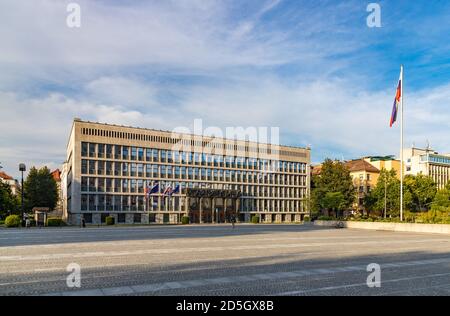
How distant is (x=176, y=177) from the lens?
88.9m

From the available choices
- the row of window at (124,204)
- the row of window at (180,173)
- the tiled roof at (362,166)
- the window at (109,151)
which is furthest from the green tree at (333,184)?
the window at (109,151)

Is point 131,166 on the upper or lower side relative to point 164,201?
upper

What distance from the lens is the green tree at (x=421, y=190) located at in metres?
95.3

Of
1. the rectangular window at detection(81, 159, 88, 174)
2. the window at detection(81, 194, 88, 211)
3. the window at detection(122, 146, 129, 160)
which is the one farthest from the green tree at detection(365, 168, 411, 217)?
the rectangular window at detection(81, 159, 88, 174)

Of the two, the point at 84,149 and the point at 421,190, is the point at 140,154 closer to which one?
the point at 84,149

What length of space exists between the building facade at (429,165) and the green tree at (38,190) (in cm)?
10370

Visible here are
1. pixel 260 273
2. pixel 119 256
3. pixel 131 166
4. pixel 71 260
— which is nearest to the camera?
pixel 260 273

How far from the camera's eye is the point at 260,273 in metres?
13.4

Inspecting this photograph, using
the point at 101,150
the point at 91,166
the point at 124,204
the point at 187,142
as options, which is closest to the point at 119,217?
the point at 124,204

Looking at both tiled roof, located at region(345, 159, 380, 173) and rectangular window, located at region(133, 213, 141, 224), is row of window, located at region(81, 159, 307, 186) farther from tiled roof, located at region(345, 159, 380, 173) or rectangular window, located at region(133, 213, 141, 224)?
tiled roof, located at region(345, 159, 380, 173)
